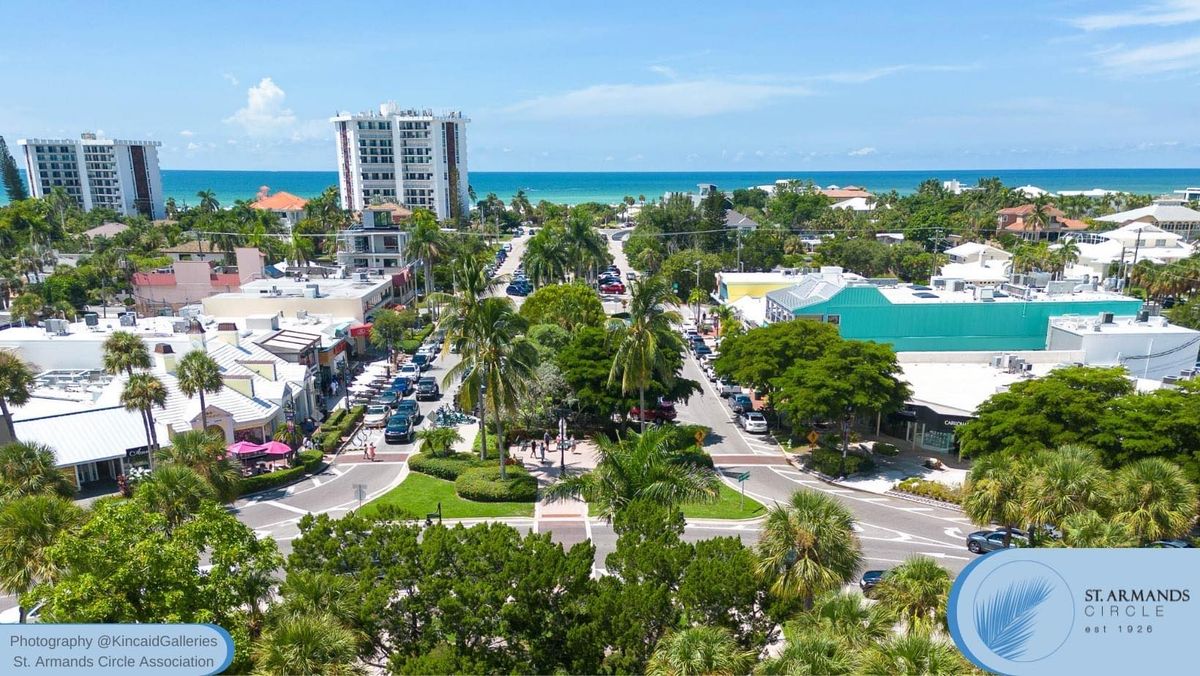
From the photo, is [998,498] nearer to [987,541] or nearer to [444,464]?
[987,541]

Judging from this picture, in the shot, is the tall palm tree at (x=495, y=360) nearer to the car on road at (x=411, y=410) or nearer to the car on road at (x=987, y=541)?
the car on road at (x=411, y=410)

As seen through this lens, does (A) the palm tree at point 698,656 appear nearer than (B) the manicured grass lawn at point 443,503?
Yes

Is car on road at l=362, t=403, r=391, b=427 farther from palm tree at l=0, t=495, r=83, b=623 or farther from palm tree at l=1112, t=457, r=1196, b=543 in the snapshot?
palm tree at l=1112, t=457, r=1196, b=543

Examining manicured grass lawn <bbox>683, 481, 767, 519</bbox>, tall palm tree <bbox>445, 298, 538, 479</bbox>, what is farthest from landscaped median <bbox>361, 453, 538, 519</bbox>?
manicured grass lawn <bbox>683, 481, 767, 519</bbox>

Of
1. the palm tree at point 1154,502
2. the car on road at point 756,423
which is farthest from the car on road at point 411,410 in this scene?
the palm tree at point 1154,502

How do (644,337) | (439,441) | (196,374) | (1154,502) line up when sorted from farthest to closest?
(439,441), (644,337), (196,374), (1154,502)

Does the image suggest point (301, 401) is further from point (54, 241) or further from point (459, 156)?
point (459, 156)

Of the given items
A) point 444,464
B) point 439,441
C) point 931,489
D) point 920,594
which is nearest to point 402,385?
point 439,441
